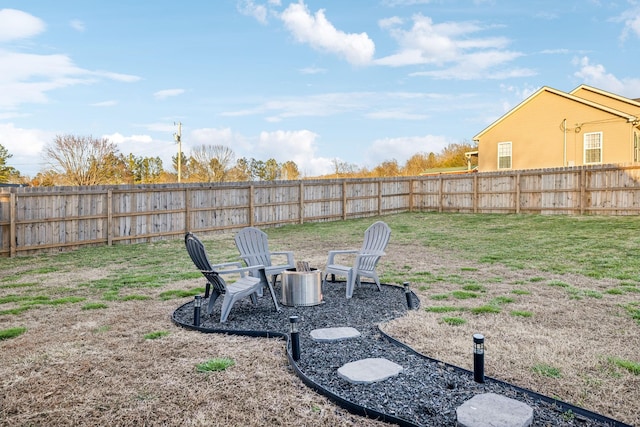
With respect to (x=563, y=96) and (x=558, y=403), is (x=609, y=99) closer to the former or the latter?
(x=563, y=96)

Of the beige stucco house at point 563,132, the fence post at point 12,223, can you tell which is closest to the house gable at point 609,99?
the beige stucco house at point 563,132

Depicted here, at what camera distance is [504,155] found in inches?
830

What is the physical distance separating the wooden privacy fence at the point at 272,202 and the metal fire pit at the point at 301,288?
7987mm

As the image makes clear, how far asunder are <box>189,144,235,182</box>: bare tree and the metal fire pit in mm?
30160

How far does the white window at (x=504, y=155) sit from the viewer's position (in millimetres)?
20897

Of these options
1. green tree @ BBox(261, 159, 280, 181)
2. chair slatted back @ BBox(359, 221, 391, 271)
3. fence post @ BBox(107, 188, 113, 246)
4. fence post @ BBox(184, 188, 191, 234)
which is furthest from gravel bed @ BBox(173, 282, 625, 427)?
green tree @ BBox(261, 159, 280, 181)

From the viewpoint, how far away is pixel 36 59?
1328 centimetres

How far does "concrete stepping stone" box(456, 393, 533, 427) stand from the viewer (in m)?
2.27

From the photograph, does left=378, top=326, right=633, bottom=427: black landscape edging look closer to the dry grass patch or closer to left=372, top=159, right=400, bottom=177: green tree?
the dry grass patch

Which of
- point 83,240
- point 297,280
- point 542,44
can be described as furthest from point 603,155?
point 83,240

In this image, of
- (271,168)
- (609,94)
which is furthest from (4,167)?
(609,94)

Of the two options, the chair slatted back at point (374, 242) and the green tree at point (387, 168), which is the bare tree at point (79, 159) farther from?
the chair slatted back at point (374, 242)

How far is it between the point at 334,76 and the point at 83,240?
35.8 ft

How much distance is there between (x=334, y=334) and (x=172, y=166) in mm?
35981
